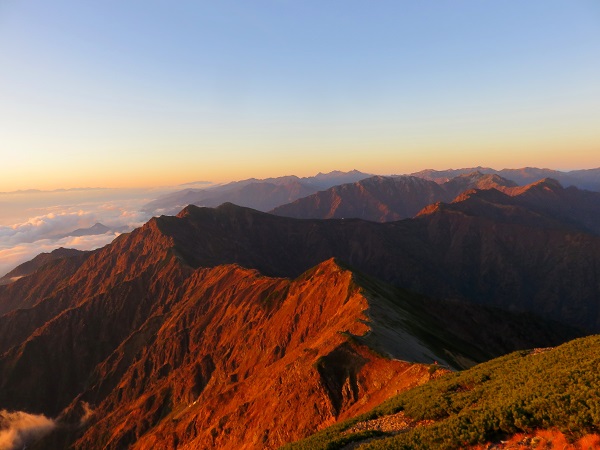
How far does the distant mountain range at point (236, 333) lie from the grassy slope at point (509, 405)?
2.09 ft

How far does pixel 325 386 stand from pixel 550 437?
31.1 metres

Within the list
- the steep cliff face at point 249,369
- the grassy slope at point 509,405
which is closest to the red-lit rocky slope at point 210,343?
the steep cliff face at point 249,369

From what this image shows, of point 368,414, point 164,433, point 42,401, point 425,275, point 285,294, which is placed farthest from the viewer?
point 425,275

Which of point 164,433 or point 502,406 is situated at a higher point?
point 502,406

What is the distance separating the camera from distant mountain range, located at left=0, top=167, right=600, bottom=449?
41.4 meters

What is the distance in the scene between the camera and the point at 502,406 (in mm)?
13023

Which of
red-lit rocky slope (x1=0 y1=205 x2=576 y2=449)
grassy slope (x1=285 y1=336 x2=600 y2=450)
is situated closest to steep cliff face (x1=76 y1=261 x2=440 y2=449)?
red-lit rocky slope (x1=0 y1=205 x2=576 y2=449)

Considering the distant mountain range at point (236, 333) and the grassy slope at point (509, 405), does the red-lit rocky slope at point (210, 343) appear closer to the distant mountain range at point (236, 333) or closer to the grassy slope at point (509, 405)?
the distant mountain range at point (236, 333)

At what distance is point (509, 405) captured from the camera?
12.8 m

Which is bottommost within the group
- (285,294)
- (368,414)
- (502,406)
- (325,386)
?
(285,294)

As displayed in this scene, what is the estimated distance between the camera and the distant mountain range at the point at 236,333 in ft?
136

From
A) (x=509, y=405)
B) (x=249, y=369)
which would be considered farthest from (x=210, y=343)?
(x=509, y=405)

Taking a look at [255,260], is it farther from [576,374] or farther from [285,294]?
[576,374]

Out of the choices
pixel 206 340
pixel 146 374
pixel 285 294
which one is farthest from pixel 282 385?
pixel 146 374
